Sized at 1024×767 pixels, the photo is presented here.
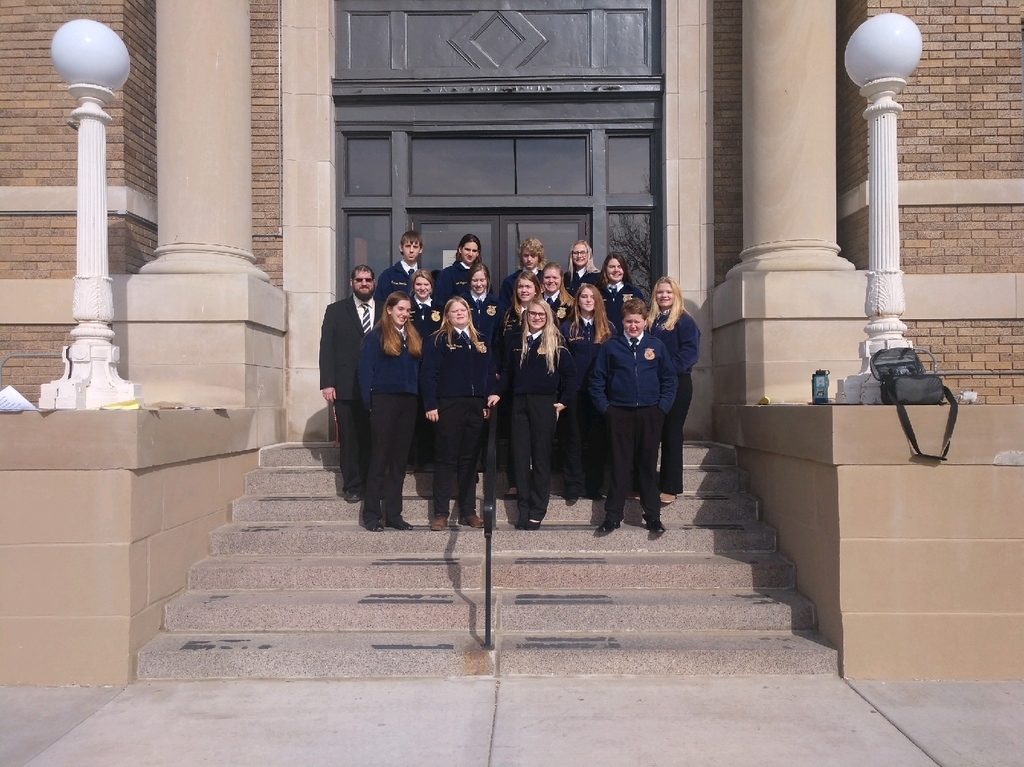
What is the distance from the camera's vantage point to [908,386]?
5.16 meters

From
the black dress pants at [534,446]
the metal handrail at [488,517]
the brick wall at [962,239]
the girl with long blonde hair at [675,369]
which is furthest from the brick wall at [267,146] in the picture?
the brick wall at [962,239]

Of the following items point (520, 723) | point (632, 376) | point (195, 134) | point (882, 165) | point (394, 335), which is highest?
point (195, 134)

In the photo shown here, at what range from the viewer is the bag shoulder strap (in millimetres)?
5023

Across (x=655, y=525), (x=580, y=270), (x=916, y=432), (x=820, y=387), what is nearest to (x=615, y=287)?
(x=580, y=270)

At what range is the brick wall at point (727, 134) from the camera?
8680 millimetres

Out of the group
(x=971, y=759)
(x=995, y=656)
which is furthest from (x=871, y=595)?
(x=971, y=759)

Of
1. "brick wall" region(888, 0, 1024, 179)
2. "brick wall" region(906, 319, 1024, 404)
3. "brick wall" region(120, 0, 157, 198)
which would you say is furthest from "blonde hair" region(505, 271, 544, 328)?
"brick wall" region(120, 0, 157, 198)

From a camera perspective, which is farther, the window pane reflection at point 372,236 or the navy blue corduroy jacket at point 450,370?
the window pane reflection at point 372,236

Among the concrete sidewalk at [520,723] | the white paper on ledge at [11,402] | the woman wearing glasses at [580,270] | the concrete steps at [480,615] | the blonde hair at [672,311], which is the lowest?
the concrete sidewalk at [520,723]

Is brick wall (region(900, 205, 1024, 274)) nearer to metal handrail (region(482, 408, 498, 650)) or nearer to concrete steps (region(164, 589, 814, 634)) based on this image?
concrete steps (region(164, 589, 814, 634))

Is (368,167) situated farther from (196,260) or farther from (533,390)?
(533,390)

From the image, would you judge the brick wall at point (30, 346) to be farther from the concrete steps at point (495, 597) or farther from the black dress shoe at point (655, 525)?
the black dress shoe at point (655, 525)

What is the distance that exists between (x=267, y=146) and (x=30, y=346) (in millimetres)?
2931

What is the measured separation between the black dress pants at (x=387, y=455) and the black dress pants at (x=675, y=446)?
1.93 m
